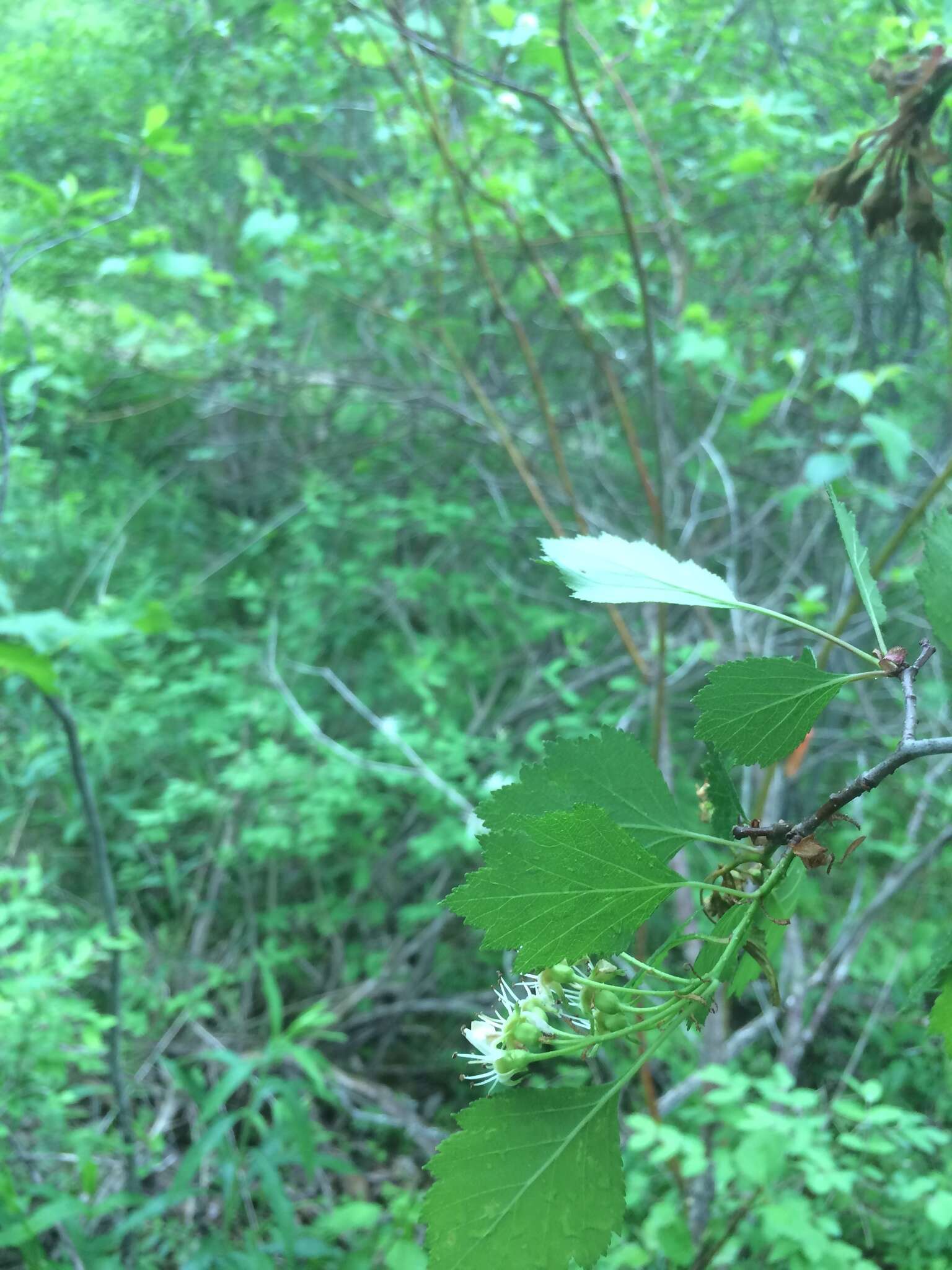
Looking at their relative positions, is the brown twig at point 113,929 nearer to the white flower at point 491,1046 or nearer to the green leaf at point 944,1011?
the white flower at point 491,1046

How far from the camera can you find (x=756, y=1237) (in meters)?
1.26

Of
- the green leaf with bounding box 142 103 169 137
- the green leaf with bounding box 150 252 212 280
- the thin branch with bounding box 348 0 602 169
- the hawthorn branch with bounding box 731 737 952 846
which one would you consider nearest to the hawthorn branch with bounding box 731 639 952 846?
the hawthorn branch with bounding box 731 737 952 846

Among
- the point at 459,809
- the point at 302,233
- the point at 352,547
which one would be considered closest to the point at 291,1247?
the point at 459,809

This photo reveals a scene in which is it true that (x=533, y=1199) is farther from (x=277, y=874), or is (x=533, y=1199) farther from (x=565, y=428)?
(x=565, y=428)

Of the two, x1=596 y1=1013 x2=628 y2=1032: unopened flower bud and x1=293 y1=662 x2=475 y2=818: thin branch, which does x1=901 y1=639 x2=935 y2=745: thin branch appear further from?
x1=293 y1=662 x2=475 y2=818: thin branch

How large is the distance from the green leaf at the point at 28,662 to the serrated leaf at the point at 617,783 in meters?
0.65

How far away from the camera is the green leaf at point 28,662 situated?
0.81m

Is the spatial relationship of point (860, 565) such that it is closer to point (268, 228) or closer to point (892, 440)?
point (892, 440)

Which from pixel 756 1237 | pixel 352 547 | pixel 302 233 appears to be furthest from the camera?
pixel 352 547

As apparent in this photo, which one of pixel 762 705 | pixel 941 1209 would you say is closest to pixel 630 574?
pixel 762 705

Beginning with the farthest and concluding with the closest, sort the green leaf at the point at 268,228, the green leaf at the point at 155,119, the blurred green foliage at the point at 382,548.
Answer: the green leaf at the point at 268,228 → the blurred green foliage at the point at 382,548 → the green leaf at the point at 155,119

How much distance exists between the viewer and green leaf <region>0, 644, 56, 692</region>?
2.65 ft

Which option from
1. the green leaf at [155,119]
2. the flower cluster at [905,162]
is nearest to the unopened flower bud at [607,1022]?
the flower cluster at [905,162]

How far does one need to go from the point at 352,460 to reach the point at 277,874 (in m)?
1.38
